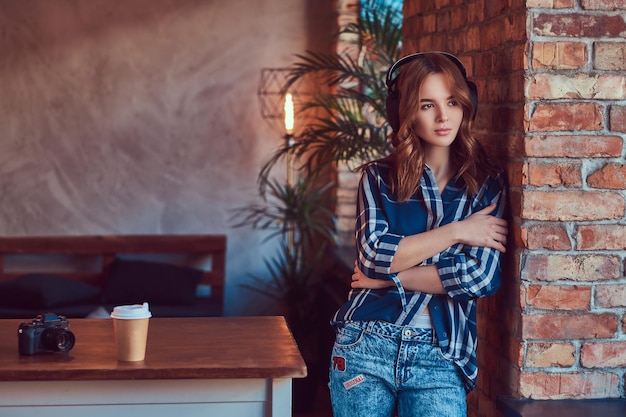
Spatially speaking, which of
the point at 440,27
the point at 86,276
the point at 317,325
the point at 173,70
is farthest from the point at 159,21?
the point at 440,27

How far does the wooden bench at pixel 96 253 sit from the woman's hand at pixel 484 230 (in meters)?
3.41

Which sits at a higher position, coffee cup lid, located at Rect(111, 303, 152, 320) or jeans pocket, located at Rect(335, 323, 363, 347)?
coffee cup lid, located at Rect(111, 303, 152, 320)

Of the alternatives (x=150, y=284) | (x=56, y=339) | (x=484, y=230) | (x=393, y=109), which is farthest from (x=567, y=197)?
(x=150, y=284)

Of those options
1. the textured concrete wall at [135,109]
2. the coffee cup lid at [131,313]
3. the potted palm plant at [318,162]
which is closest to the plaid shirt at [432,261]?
the coffee cup lid at [131,313]

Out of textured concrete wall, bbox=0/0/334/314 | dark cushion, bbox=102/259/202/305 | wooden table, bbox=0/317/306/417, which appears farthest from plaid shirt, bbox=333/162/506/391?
textured concrete wall, bbox=0/0/334/314

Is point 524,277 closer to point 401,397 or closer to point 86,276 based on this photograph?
point 401,397

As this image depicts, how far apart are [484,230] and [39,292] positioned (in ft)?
11.4

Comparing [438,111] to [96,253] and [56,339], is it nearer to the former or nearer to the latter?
[56,339]

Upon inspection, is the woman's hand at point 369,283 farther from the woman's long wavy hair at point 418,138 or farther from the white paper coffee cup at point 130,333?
the white paper coffee cup at point 130,333

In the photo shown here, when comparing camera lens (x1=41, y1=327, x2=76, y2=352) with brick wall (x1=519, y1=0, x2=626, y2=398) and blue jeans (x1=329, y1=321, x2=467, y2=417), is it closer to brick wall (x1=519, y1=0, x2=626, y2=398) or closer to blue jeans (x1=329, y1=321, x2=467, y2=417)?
blue jeans (x1=329, y1=321, x2=467, y2=417)

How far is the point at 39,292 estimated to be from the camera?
511 cm

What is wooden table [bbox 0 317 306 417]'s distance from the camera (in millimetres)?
2080

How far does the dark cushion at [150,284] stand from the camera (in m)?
5.33

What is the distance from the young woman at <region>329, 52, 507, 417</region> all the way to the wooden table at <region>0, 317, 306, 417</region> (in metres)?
0.21
